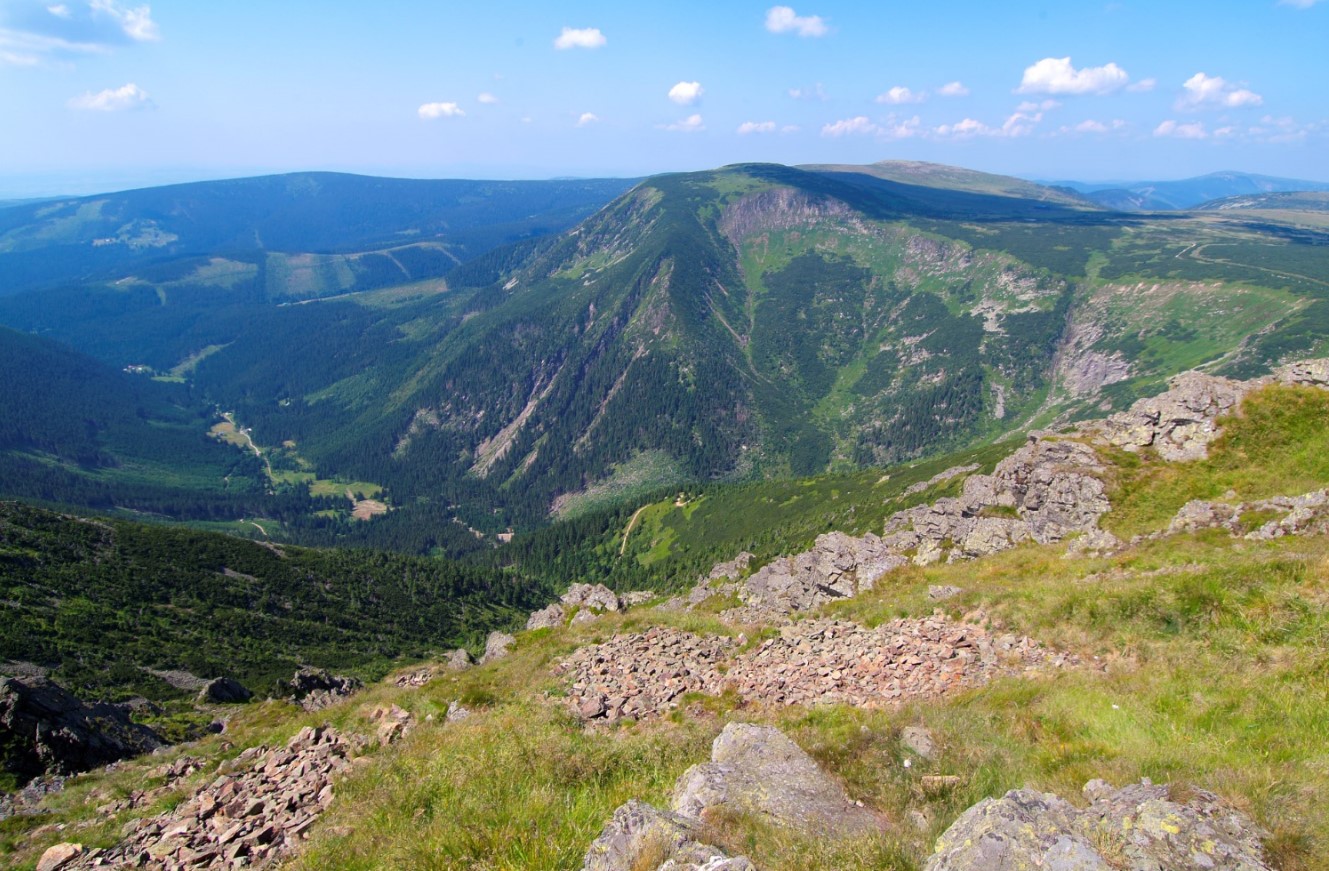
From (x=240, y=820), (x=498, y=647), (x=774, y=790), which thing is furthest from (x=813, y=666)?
(x=498, y=647)

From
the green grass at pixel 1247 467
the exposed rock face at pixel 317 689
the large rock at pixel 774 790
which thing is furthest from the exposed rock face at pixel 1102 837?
the exposed rock face at pixel 317 689

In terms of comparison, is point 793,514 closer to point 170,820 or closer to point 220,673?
point 220,673

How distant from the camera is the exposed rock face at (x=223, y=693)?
5516cm

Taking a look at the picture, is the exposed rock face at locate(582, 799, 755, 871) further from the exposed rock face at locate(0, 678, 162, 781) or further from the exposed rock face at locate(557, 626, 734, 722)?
the exposed rock face at locate(0, 678, 162, 781)

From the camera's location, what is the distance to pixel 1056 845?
8258 millimetres

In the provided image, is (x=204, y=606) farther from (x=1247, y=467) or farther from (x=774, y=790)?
(x=1247, y=467)

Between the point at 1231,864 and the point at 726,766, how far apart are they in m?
7.81

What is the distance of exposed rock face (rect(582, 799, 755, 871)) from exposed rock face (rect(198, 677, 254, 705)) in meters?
61.4

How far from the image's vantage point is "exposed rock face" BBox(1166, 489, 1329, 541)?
27.0m

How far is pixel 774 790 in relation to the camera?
1204cm

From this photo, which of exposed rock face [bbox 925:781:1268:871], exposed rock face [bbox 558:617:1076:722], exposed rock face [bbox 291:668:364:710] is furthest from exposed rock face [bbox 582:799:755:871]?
exposed rock face [bbox 291:668:364:710]

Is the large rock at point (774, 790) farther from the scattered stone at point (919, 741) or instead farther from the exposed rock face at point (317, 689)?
the exposed rock face at point (317, 689)

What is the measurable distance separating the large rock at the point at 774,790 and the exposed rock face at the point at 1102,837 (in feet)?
6.65

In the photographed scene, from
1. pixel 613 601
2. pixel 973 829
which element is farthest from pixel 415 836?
pixel 613 601
